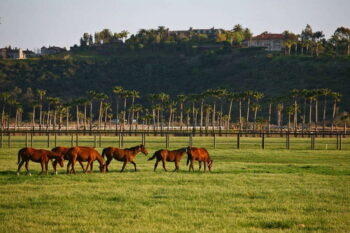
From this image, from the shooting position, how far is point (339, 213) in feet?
47.5

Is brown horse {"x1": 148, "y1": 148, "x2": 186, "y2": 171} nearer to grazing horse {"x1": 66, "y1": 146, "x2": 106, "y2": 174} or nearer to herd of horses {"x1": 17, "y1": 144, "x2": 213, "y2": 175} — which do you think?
herd of horses {"x1": 17, "y1": 144, "x2": 213, "y2": 175}

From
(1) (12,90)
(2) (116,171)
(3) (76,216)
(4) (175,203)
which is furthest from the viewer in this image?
(1) (12,90)

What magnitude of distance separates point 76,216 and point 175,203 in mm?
3306

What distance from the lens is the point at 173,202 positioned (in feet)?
52.0

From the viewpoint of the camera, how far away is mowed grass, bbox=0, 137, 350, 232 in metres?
12.9

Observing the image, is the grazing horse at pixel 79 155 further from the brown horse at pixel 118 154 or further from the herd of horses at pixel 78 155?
the brown horse at pixel 118 154

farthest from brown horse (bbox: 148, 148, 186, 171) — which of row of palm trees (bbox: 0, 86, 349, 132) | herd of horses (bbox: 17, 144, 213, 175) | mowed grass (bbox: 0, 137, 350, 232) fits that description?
row of palm trees (bbox: 0, 86, 349, 132)

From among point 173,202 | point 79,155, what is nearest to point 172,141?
point 79,155

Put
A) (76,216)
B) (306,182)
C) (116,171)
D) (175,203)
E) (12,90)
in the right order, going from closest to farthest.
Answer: (76,216) < (175,203) < (306,182) < (116,171) < (12,90)

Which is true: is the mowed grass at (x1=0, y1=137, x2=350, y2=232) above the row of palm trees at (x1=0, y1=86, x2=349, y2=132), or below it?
below

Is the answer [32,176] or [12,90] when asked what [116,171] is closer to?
[32,176]

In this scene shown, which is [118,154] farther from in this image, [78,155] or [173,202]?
[173,202]

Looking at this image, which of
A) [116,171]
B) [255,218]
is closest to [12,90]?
[116,171]

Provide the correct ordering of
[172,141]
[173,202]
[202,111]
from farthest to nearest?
[202,111] → [172,141] → [173,202]
